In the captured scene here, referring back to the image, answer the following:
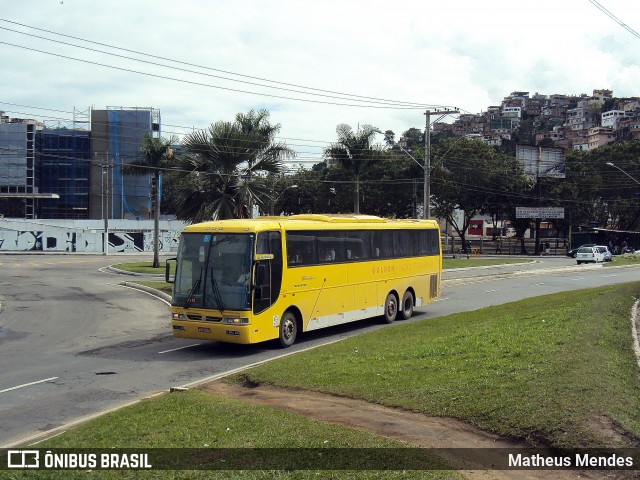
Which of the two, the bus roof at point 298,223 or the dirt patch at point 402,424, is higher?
the bus roof at point 298,223

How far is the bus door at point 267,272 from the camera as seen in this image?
15.8 m

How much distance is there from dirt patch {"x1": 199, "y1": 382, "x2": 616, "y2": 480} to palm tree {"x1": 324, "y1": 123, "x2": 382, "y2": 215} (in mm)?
29942

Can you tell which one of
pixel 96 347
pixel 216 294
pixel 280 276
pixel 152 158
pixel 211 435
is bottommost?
pixel 96 347

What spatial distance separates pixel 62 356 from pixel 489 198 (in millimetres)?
67135

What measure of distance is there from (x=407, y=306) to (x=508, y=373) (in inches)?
508

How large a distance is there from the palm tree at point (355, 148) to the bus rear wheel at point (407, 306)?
17.4 meters

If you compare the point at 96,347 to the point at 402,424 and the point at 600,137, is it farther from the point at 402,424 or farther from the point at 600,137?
the point at 600,137

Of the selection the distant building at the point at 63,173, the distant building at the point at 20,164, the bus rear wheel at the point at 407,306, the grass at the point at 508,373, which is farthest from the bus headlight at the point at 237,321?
the distant building at the point at 20,164


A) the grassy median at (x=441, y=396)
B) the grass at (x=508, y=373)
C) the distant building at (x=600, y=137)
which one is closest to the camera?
the grassy median at (x=441, y=396)

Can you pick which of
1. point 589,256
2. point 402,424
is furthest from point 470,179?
point 402,424

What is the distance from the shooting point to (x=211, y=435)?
814 centimetres

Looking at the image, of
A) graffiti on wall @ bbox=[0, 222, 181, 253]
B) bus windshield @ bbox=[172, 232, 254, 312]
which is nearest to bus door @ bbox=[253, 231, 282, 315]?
bus windshield @ bbox=[172, 232, 254, 312]

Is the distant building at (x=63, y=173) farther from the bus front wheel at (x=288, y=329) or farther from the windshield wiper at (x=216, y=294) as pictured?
the windshield wiper at (x=216, y=294)

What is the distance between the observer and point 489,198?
3059 inches
